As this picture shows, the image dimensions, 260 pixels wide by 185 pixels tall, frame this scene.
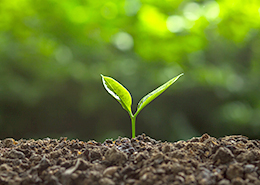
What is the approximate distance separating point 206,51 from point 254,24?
0.46 m

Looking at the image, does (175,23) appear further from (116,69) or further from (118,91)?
(118,91)

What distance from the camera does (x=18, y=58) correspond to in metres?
2.12

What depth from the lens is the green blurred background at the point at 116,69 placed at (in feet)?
6.63

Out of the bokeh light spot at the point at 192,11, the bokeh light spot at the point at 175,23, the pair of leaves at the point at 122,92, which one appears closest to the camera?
the pair of leaves at the point at 122,92

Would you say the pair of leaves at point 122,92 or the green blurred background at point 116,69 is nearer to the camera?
the pair of leaves at point 122,92

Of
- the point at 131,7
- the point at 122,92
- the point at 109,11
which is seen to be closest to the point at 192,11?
the point at 131,7

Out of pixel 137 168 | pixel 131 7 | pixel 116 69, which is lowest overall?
pixel 137 168

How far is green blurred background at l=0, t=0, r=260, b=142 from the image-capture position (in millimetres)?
2020

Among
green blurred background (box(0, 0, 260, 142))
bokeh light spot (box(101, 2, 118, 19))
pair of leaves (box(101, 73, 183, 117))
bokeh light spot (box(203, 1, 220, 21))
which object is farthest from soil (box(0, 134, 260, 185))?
bokeh light spot (box(203, 1, 220, 21))

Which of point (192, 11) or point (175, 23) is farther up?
point (192, 11)

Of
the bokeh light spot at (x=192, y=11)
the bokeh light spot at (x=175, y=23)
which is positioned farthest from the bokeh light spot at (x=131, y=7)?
the bokeh light spot at (x=192, y=11)

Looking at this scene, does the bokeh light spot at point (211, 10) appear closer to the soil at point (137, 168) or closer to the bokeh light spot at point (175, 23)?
the bokeh light spot at point (175, 23)

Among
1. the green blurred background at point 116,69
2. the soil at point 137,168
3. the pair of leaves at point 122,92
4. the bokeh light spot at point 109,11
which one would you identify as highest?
the bokeh light spot at point 109,11

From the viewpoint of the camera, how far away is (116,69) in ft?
7.09
